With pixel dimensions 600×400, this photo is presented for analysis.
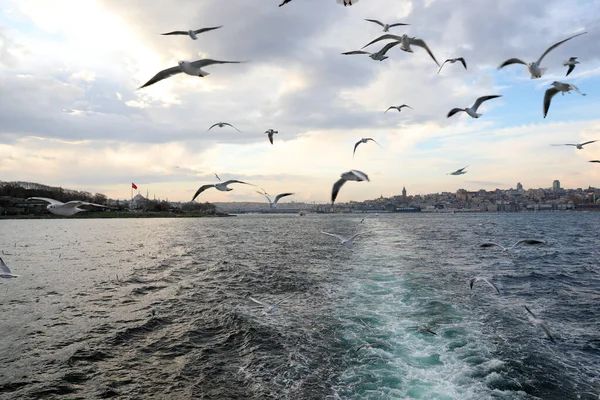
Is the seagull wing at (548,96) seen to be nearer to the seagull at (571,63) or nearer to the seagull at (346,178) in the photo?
the seagull at (571,63)

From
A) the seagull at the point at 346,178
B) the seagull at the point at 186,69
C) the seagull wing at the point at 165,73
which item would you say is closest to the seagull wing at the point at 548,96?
the seagull at the point at 346,178

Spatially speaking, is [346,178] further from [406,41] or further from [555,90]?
[555,90]

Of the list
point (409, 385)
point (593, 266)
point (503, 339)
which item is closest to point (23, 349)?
point (409, 385)

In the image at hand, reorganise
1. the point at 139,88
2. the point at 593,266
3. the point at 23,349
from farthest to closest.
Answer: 1. the point at 593,266
2. the point at 23,349
3. the point at 139,88

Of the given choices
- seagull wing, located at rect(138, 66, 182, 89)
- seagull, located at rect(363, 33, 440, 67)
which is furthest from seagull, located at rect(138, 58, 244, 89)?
seagull, located at rect(363, 33, 440, 67)

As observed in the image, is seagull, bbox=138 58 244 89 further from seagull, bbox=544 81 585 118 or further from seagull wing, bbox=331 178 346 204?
seagull, bbox=544 81 585 118

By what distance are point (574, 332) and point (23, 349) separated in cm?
1665

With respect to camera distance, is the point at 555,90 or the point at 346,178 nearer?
the point at 346,178

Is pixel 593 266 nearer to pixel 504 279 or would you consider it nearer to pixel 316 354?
pixel 504 279

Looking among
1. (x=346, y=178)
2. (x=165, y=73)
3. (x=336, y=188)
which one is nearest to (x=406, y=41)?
(x=346, y=178)

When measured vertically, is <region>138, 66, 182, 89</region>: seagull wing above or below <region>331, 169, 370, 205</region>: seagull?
above

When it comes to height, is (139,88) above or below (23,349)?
above

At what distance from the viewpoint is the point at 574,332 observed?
11766mm

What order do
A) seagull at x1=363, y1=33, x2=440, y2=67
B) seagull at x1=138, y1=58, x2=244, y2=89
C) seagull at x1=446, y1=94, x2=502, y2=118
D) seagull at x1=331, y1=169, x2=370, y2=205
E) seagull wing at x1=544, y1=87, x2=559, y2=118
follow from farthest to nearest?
seagull at x1=446, y1=94, x2=502, y2=118 < seagull wing at x1=544, y1=87, x2=559, y2=118 < seagull at x1=363, y1=33, x2=440, y2=67 < seagull at x1=138, y1=58, x2=244, y2=89 < seagull at x1=331, y1=169, x2=370, y2=205
